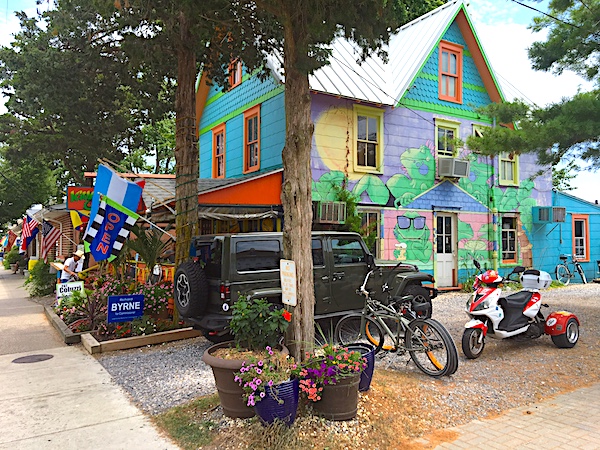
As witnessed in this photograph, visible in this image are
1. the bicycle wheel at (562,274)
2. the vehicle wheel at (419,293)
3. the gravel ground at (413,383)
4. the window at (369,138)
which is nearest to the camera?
the gravel ground at (413,383)

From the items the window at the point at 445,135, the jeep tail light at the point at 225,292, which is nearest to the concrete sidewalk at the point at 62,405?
the jeep tail light at the point at 225,292

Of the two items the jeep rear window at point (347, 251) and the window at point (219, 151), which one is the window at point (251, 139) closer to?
the window at point (219, 151)

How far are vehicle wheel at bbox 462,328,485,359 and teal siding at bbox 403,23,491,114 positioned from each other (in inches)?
363

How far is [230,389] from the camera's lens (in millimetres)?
4438

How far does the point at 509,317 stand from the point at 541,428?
2.89 m

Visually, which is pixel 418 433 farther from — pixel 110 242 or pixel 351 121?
pixel 351 121

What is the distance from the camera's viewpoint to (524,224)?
16969 mm

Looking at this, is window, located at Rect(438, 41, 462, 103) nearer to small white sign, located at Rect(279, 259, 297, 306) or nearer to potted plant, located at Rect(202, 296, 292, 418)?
small white sign, located at Rect(279, 259, 297, 306)

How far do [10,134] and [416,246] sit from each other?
15.3 meters

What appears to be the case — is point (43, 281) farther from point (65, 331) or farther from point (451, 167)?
point (451, 167)

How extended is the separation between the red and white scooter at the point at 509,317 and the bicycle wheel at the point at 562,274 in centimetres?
1103

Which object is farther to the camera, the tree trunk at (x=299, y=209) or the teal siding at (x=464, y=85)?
the teal siding at (x=464, y=85)

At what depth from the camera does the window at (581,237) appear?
60.6 ft

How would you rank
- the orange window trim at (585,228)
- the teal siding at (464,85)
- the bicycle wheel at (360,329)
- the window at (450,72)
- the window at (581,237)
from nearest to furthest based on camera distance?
1. the bicycle wheel at (360,329)
2. the teal siding at (464,85)
3. the window at (450,72)
4. the orange window trim at (585,228)
5. the window at (581,237)
